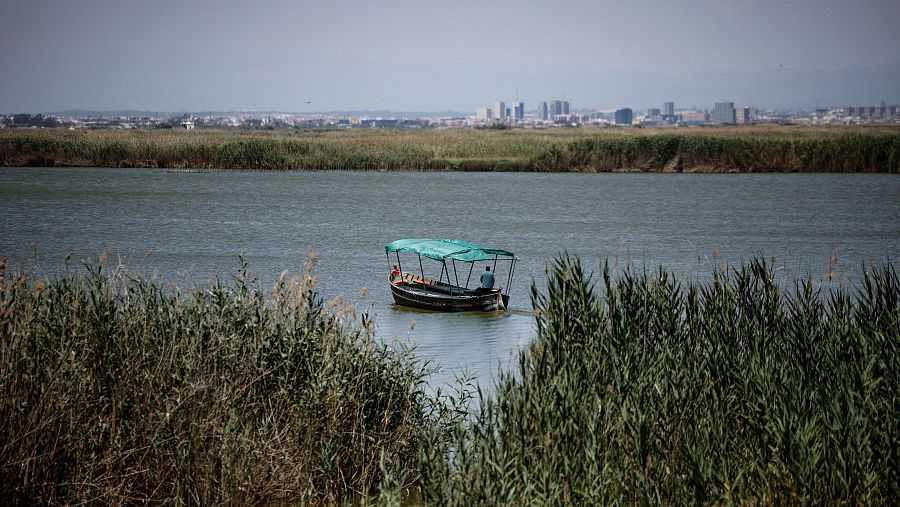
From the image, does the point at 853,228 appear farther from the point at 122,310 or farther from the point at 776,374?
the point at 122,310

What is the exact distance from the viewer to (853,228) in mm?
40750

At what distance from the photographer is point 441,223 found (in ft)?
137

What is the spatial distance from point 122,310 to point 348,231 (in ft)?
87.7

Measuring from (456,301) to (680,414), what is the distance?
1384 cm

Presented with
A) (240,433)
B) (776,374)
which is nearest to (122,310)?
(240,433)

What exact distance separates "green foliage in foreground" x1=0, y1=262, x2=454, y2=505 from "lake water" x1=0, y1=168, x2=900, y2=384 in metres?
5.68

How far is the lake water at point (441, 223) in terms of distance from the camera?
26.6 meters

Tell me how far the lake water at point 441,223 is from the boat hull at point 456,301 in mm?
250

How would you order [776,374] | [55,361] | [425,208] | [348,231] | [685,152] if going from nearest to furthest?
[55,361], [776,374], [348,231], [425,208], [685,152]

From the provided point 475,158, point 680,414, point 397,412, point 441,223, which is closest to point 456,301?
point 397,412

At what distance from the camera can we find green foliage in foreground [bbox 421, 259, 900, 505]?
381 inches

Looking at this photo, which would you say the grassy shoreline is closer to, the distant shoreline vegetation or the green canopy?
the green canopy

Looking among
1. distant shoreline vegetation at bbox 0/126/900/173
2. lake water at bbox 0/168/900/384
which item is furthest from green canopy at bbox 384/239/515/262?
distant shoreline vegetation at bbox 0/126/900/173

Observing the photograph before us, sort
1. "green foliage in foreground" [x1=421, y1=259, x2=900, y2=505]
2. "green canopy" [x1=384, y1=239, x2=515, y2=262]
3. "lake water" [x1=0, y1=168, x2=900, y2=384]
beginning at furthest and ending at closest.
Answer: "lake water" [x1=0, y1=168, x2=900, y2=384], "green canopy" [x1=384, y1=239, x2=515, y2=262], "green foliage in foreground" [x1=421, y1=259, x2=900, y2=505]
